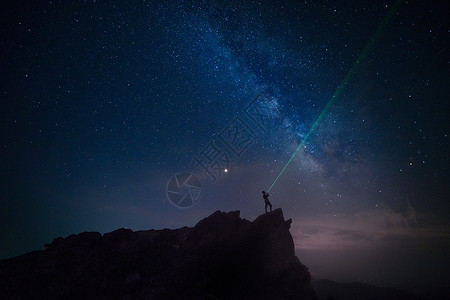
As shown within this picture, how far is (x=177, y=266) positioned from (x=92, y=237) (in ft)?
37.2

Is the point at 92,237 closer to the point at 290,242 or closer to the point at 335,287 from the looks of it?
the point at 290,242

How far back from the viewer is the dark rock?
17.3 metres

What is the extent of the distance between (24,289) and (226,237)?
18284 millimetres

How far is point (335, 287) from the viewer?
120m

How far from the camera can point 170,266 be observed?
19344mm

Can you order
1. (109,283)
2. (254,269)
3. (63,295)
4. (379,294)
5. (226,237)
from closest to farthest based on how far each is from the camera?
(63,295), (109,283), (254,269), (226,237), (379,294)

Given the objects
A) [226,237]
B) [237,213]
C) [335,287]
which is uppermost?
[237,213]

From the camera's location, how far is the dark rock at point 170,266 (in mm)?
17266

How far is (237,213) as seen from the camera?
2434 centimetres

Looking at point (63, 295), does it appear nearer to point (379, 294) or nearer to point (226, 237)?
point (226, 237)

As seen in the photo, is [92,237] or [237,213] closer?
[92,237]

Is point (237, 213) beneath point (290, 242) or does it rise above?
above

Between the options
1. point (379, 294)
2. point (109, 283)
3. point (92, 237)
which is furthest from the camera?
point (379, 294)

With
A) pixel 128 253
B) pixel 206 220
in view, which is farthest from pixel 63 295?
pixel 206 220
